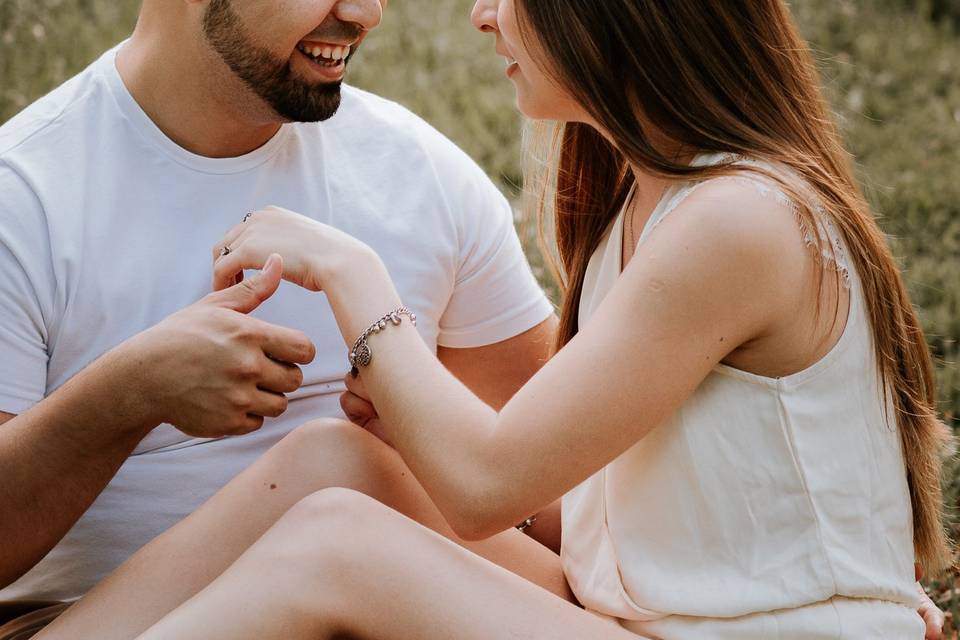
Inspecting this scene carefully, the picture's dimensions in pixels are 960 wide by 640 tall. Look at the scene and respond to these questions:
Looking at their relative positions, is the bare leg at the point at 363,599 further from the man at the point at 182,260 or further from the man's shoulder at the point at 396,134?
the man's shoulder at the point at 396,134

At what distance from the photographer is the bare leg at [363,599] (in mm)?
2047

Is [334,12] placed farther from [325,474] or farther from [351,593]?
[351,593]

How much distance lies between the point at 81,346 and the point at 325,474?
569 millimetres

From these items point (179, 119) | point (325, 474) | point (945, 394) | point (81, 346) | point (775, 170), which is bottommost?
point (945, 394)

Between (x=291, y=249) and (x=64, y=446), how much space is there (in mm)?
548

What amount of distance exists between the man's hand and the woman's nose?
0.59 meters

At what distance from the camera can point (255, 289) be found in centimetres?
236

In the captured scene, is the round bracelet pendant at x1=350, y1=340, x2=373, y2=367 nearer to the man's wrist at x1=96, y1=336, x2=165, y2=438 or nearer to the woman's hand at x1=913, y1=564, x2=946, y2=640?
the man's wrist at x1=96, y1=336, x2=165, y2=438

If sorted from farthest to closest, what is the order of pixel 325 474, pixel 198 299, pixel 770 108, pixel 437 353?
pixel 437 353
pixel 198 299
pixel 325 474
pixel 770 108

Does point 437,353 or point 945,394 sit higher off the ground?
point 437,353

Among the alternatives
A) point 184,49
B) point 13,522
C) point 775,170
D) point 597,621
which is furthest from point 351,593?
point 184,49

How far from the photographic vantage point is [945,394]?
3965 millimetres

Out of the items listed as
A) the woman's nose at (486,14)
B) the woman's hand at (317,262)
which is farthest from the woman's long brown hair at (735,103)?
the woman's hand at (317,262)

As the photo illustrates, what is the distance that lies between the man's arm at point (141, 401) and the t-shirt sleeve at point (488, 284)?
2.13 feet
